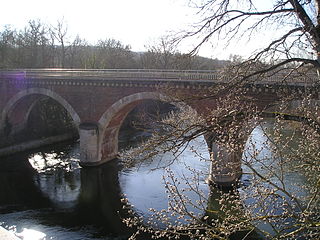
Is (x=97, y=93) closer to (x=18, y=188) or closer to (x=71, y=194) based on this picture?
(x=71, y=194)

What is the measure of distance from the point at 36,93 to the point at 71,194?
25.7 ft

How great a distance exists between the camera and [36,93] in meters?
19.2

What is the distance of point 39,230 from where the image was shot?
10.6 m

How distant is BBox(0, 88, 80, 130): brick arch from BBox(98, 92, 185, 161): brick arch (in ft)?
5.59

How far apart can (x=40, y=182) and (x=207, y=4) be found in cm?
1354

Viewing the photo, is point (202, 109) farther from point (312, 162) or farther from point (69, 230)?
point (312, 162)

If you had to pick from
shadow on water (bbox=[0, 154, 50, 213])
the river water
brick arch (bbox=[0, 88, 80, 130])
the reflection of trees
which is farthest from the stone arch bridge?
shadow on water (bbox=[0, 154, 50, 213])

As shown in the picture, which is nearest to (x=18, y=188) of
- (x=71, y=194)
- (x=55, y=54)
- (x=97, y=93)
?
(x=71, y=194)

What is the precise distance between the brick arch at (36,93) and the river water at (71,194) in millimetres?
2796

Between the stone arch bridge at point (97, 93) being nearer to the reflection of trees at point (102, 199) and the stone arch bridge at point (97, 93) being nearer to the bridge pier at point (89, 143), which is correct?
the bridge pier at point (89, 143)

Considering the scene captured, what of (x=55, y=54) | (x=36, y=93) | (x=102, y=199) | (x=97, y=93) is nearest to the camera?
(x=102, y=199)

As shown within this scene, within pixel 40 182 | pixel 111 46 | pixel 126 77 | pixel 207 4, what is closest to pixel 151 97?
pixel 126 77

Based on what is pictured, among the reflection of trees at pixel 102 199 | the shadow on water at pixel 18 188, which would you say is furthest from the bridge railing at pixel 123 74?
the shadow on water at pixel 18 188

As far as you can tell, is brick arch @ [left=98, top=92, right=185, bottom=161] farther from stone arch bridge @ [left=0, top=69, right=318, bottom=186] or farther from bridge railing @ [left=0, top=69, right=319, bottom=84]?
bridge railing @ [left=0, top=69, right=319, bottom=84]
